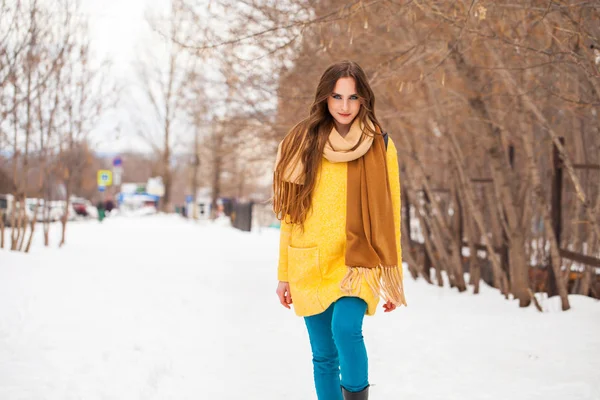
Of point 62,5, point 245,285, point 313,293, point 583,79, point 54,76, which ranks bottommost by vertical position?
point 245,285

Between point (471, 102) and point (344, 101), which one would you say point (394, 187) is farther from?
point (471, 102)

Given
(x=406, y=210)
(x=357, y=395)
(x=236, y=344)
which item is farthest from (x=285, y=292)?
(x=406, y=210)

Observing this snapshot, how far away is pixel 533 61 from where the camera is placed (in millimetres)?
7156

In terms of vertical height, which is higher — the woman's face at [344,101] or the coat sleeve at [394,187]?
the woman's face at [344,101]

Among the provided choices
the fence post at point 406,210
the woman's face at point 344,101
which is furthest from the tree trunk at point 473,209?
the woman's face at point 344,101

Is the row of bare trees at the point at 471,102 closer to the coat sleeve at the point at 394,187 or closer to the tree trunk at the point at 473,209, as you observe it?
the tree trunk at the point at 473,209

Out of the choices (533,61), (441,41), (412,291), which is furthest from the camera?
(412,291)

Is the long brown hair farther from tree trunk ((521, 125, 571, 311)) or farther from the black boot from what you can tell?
tree trunk ((521, 125, 571, 311))

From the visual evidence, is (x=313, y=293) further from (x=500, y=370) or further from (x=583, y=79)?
(x=583, y=79)

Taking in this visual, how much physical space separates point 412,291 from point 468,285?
1035 mm

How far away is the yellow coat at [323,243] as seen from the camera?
2779 millimetres

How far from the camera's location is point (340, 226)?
2783mm

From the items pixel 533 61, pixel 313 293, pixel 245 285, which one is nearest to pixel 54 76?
pixel 245 285

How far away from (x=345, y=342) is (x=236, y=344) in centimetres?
306
